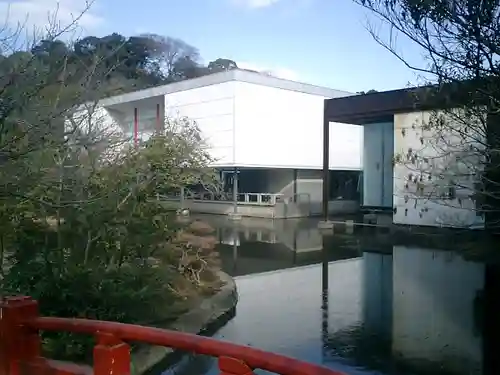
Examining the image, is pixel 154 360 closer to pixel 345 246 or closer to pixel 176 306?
pixel 176 306

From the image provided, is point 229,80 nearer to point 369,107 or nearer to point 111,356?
point 369,107

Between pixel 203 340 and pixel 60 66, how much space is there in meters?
2.85

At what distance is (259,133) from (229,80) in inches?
128

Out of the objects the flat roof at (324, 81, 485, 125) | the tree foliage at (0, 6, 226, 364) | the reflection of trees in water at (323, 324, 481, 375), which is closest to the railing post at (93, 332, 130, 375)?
the tree foliage at (0, 6, 226, 364)

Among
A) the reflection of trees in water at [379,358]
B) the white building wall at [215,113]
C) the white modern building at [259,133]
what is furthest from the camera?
the white modern building at [259,133]

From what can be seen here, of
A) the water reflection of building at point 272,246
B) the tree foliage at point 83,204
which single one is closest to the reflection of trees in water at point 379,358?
the tree foliage at point 83,204

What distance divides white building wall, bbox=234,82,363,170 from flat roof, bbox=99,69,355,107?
0.28 meters

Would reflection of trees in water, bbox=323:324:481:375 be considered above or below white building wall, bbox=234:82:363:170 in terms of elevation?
below

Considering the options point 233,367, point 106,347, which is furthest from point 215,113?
point 233,367

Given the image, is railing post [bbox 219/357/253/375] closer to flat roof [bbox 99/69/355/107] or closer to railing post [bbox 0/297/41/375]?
railing post [bbox 0/297/41/375]

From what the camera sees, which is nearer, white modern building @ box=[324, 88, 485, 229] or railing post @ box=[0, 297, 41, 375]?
railing post @ box=[0, 297, 41, 375]

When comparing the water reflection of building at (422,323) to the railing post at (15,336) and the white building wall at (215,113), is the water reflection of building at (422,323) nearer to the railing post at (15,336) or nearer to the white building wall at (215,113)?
the railing post at (15,336)

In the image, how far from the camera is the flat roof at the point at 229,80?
28.3 m

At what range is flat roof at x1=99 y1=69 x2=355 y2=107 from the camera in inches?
1114
